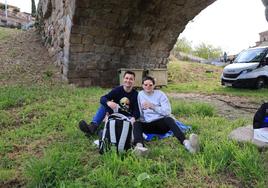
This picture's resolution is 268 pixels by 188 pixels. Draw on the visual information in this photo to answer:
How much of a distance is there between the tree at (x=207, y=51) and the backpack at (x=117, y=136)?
111 feet

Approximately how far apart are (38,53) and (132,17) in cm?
346

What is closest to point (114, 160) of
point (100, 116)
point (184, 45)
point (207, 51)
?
point (100, 116)

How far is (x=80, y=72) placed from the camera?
8523 millimetres

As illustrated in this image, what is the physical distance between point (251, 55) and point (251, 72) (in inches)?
35.6

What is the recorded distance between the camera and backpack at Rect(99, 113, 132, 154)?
3.25 m

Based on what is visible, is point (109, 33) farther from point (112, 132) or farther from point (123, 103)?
point (112, 132)

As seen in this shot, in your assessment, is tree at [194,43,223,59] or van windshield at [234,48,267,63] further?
tree at [194,43,223,59]

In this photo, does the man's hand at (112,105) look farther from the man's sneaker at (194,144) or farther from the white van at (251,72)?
the white van at (251,72)

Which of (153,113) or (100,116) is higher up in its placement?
(153,113)

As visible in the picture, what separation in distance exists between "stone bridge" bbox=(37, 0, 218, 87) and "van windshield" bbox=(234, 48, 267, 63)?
8.78 ft

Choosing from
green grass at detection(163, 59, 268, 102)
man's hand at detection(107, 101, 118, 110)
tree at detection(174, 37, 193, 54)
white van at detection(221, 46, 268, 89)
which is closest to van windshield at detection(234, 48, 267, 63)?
white van at detection(221, 46, 268, 89)

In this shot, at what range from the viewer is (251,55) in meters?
11.1

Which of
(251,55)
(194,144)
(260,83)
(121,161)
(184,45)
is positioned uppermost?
(184,45)

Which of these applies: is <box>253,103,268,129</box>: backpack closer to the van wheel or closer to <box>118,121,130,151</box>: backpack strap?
<box>118,121,130,151</box>: backpack strap
